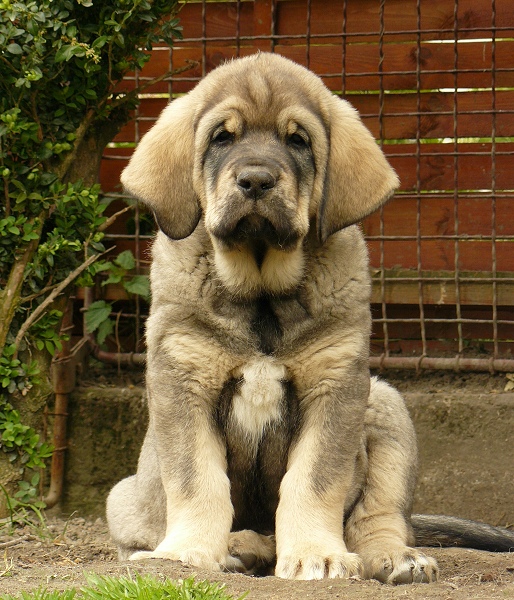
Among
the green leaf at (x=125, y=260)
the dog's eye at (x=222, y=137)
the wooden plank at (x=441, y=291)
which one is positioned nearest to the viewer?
the dog's eye at (x=222, y=137)

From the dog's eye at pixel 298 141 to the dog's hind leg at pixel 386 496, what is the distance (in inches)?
53.6

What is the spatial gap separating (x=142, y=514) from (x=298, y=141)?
6.33 ft

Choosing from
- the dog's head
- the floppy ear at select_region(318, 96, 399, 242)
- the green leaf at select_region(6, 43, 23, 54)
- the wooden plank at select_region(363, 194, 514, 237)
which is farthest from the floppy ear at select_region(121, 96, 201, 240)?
the wooden plank at select_region(363, 194, 514, 237)

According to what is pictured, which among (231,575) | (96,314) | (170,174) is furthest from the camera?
(96,314)

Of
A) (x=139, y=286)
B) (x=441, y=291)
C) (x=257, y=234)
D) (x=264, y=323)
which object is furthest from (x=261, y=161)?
(x=441, y=291)

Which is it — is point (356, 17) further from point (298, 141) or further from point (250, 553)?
point (250, 553)

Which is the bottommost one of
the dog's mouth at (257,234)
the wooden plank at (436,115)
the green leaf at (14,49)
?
the dog's mouth at (257,234)

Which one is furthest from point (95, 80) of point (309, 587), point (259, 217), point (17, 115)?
point (309, 587)

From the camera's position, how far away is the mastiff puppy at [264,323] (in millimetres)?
4297

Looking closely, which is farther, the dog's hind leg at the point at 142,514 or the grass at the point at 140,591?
the dog's hind leg at the point at 142,514

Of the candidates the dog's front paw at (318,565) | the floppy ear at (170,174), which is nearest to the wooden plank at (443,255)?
the floppy ear at (170,174)

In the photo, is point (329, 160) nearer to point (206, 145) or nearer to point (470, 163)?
point (206, 145)

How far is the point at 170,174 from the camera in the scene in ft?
15.2

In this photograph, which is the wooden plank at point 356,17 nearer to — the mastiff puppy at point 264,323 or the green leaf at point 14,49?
the green leaf at point 14,49
